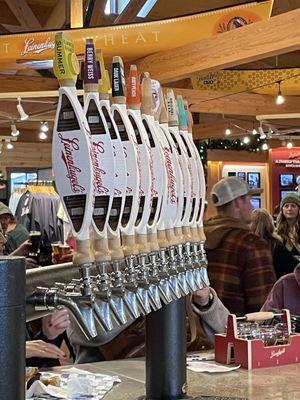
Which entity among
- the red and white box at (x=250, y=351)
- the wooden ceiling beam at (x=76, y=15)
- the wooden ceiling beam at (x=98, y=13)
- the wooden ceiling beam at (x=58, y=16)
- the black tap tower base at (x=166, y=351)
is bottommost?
the red and white box at (x=250, y=351)

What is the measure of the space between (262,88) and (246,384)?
599 cm

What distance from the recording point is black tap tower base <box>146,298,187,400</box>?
188 cm

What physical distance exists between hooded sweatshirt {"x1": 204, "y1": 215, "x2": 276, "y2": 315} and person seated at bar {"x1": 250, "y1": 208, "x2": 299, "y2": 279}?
1.85 metres

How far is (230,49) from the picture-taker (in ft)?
17.6

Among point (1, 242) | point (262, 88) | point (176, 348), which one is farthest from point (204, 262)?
point (262, 88)

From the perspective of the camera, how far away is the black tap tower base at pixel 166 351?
1882mm

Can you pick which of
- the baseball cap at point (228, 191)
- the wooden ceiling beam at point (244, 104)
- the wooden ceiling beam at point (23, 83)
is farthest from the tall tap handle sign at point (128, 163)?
the wooden ceiling beam at point (244, 104)

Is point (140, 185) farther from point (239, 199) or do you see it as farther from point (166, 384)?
point (239, 199)

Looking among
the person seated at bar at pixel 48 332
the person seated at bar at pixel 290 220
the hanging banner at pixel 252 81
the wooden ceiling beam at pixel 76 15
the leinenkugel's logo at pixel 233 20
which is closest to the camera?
the person seated at bar at pixel 48 332

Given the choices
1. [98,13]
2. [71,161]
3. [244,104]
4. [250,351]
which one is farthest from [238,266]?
[98,13]

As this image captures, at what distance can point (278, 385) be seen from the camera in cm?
221

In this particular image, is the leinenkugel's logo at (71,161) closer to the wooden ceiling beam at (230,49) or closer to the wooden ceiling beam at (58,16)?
the wooden ceiling beam at (230,49)

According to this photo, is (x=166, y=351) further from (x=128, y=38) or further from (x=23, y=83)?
(x=23, y=83)

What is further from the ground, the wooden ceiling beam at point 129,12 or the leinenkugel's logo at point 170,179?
the wooden ceiling beam at point 129,12
